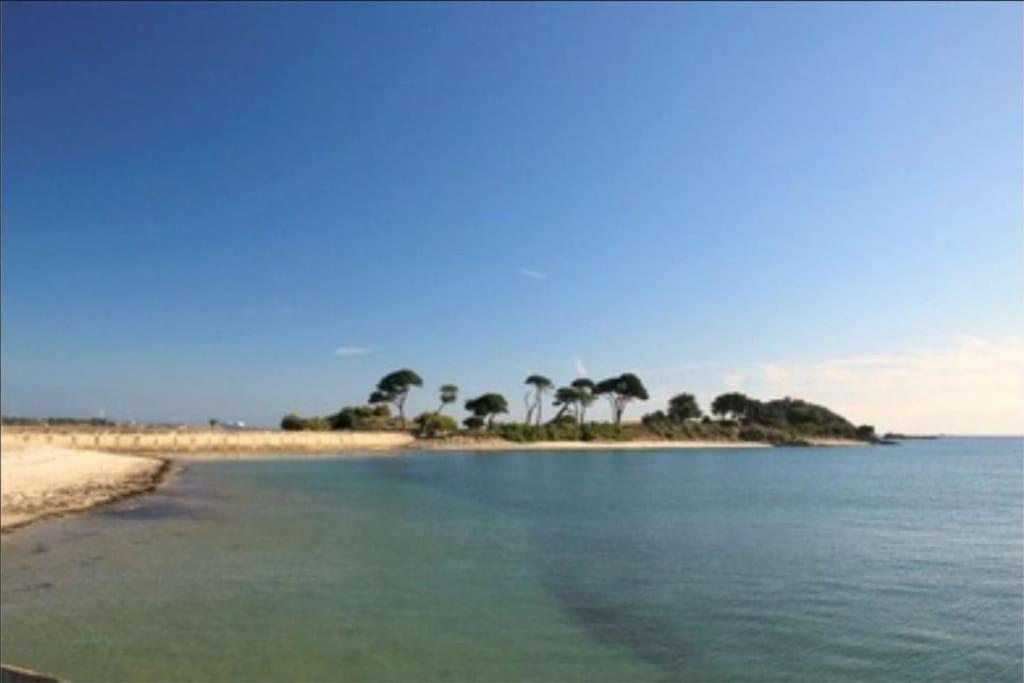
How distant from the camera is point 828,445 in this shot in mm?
172000

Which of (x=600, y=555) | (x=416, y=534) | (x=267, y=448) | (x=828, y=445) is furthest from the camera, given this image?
(x=828, y=445)

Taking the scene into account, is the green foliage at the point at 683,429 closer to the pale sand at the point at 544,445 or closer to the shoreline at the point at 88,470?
the pale sand at the point at 544,445

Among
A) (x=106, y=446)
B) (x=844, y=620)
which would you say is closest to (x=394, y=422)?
(x=106, y=446)

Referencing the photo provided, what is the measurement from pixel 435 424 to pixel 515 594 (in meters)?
108

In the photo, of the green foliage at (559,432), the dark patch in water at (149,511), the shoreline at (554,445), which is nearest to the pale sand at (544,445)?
the shoreline at (554,445)

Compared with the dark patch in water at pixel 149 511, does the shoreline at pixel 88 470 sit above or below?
above

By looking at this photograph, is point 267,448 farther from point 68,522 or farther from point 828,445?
point 828,445

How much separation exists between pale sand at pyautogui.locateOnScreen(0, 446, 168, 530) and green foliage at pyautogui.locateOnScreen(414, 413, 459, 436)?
68543mm

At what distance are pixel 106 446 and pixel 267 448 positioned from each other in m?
19.3

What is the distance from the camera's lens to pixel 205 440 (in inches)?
3428

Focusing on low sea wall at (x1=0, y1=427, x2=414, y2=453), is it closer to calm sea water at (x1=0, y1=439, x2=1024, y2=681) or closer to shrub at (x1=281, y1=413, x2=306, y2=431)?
shrub at (x1=281, y1=413, x2=306, y2=431)

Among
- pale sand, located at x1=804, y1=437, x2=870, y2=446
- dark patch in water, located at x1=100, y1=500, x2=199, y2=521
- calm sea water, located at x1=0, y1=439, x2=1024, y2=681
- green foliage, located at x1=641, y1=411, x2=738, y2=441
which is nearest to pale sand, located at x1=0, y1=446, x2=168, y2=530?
dark patch in water, located at x1=100, y1=500, x2=199, y2=521

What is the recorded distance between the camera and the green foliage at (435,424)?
123 m

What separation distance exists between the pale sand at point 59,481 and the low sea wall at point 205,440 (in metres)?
16.4
